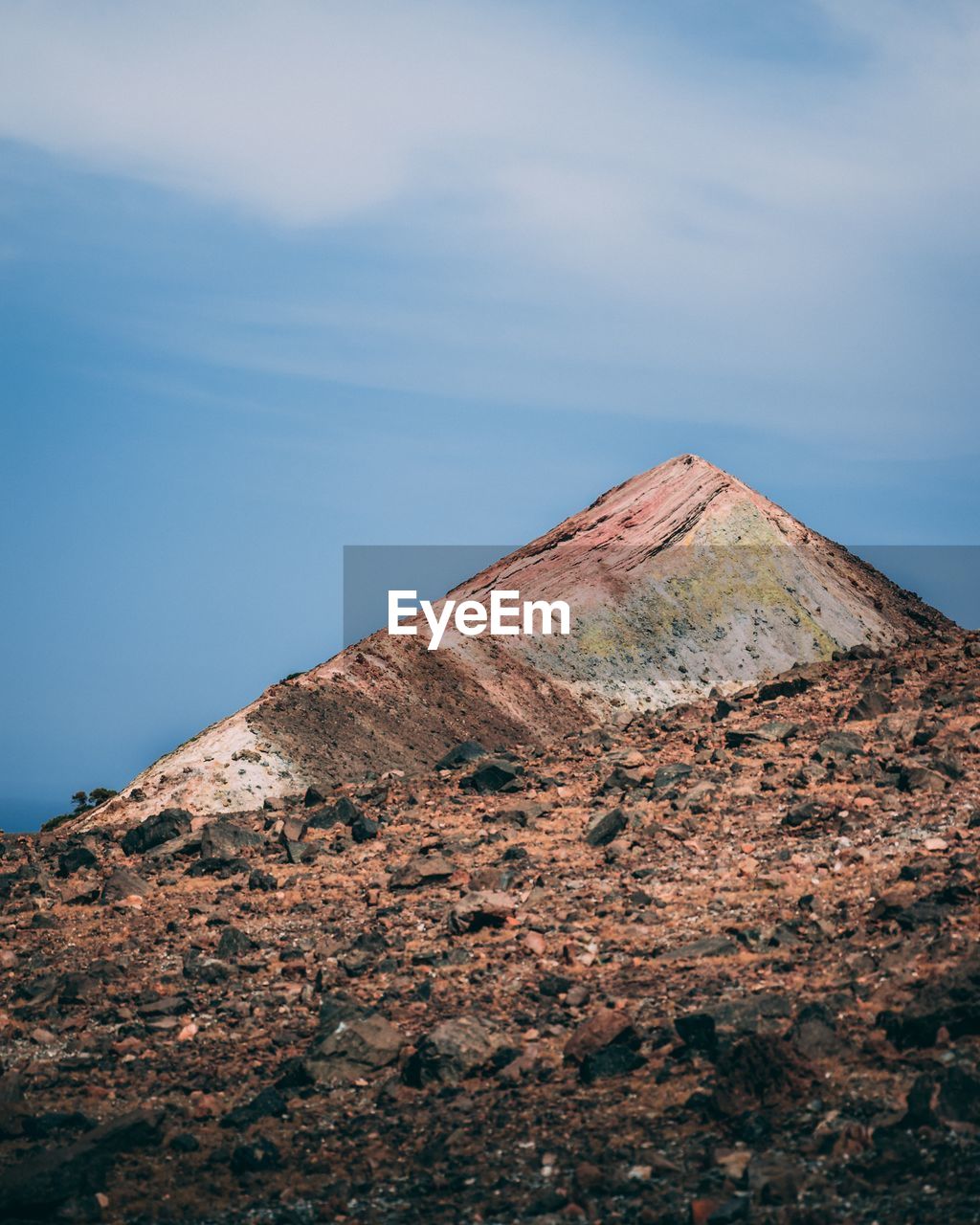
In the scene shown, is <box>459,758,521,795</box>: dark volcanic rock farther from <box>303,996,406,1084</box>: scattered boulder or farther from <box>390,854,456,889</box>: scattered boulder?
<box>303,996,406,1084</box>: scattered boulder

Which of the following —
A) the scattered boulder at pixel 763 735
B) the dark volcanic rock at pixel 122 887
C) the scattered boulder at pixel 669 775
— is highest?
the scattered boulder at pixel 763 735

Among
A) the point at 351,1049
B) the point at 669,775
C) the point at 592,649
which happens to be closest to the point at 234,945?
the point at 351,1049

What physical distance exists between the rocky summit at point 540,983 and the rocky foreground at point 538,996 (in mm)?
37

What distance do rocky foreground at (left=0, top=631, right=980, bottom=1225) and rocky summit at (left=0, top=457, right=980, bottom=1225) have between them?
4cm

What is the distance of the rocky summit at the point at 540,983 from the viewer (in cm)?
952

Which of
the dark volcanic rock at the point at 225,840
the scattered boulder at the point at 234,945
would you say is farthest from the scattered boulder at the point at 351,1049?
the dark volcanic rock at the point at 225,840

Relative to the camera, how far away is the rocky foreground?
31.1 feet

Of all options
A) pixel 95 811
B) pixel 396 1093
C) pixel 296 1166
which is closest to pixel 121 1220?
pixel 296 1166

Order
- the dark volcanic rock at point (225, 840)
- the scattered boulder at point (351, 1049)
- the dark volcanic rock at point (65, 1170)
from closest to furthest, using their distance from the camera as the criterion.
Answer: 1. the dark volcanic rock at point (65, 1170)
2. the scattered boulder at point (351, 1049)
3. the dark volcanic rock at point (225, 840)

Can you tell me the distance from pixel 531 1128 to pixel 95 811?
1677 centimetres

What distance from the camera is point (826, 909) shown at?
13469 millimetres

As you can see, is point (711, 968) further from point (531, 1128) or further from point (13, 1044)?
point (13, 1044)

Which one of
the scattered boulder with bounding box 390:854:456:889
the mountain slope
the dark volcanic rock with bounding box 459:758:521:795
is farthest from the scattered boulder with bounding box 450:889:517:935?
the mountain slope

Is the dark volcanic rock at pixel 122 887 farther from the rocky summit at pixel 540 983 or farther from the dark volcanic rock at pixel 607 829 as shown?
the dark volcanic rock at pixel 607 829
